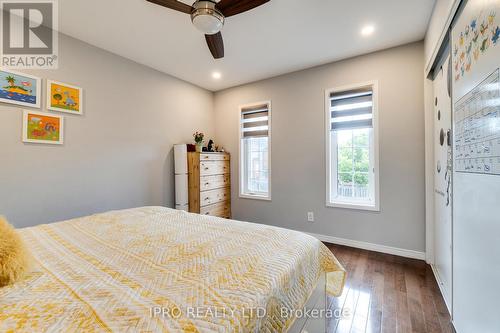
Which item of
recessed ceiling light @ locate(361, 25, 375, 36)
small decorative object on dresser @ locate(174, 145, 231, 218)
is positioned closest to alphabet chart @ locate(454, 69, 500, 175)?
recessed ceiling light @ locate(361, 25, 375, 36)

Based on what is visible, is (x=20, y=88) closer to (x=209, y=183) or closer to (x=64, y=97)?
(x=64, y=97)

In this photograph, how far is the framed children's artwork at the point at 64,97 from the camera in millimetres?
2229

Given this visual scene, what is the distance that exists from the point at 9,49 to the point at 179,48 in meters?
1.61

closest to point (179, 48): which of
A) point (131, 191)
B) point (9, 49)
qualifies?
point (9, 49)

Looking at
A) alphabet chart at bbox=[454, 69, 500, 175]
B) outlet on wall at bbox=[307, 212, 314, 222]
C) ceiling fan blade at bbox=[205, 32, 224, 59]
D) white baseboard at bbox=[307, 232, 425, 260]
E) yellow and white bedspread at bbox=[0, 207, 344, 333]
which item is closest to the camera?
yellow and white bedspread at bbox=[0, 207, 344, 333]

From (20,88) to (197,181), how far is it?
7.08 ft

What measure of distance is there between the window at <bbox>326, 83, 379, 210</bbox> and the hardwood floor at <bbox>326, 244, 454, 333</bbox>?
0.76 meters

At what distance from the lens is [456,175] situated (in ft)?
4.64

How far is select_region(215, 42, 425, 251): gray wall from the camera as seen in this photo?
2.54 meters

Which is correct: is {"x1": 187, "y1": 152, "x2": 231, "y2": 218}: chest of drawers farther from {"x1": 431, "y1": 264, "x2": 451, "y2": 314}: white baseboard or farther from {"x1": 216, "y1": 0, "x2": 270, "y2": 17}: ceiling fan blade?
{"x1": 431, "y1": 264, "x2": 451, "y2": 314}: white baseboard

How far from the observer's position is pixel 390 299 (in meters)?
1.81

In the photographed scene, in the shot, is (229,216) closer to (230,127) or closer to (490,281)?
(230,127)

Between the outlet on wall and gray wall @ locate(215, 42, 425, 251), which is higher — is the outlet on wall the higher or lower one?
the lower one

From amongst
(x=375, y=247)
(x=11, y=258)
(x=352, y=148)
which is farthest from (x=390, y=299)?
(x=11, y=258)
